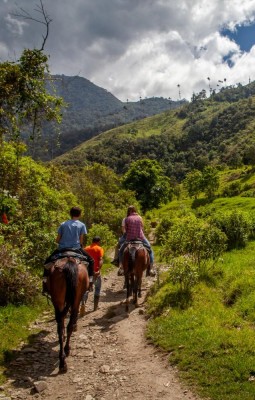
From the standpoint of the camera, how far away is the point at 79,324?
12.7m

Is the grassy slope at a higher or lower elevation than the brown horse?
lower

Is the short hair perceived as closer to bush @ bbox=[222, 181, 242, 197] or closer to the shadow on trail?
the shadow on trail

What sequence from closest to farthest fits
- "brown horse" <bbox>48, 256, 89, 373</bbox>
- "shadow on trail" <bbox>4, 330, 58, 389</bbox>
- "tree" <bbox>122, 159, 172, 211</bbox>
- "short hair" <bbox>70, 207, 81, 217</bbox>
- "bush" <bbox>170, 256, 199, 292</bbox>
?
"shadow on trail" <bbox>4, 330, 58, 389</bbox>, "brown horse" <bbox>48, 256, 89, 373</bbox>, "short hair" <bbox>70, 207, 81, 217</bbox>, "bush" <bbox>170, 256, 199, 292</bbox>, "tree" <bbox>122, 159, 172, 211</bbox>

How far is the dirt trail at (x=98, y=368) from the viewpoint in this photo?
7828mm

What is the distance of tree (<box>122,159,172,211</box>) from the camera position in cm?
5762

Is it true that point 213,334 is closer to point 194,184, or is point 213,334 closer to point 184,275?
point 184,275

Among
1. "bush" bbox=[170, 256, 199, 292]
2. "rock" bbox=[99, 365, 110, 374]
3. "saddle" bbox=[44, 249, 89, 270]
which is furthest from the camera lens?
"bush" bbox=[170, 256, 199, 292]

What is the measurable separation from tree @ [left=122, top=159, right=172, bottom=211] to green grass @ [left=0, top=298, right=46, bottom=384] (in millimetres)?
43842

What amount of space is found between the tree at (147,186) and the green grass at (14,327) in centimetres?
4384

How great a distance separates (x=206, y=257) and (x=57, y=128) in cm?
931

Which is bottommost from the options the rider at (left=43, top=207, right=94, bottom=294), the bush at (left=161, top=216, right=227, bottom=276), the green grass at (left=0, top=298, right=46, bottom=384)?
the green grass at (left=0, top=298, right=46, bottom=384)

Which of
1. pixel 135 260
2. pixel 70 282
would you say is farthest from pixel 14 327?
pixel 135 260

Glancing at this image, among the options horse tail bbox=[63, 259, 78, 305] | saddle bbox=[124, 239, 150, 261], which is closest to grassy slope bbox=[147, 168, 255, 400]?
saddle bbox=[124, 239, 150, 261]

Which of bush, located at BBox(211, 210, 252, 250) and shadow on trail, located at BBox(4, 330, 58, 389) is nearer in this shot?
shadow on trail, located at BBox(4, 330, 58, 389)
